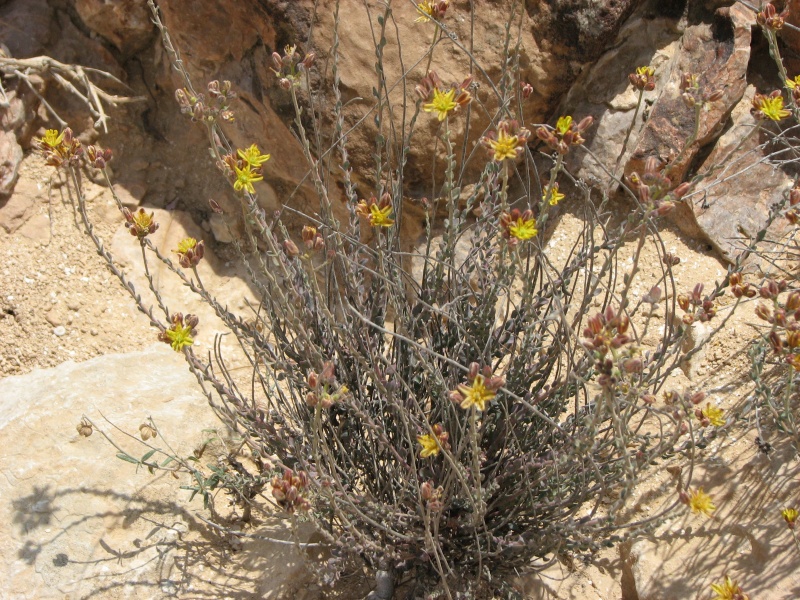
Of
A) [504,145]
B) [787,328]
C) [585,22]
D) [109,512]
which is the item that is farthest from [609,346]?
[585,22]

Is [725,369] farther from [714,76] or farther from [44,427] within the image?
[44,427]

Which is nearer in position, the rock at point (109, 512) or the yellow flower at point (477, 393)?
the yellow flower at point (477, 393)

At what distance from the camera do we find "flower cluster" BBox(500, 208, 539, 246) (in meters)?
1.55

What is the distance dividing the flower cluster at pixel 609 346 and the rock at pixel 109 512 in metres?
1.33

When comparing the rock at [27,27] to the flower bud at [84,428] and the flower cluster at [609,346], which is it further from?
the flower cluster at [609,346]

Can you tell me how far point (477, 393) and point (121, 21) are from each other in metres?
3.12

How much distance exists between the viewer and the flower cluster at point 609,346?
1363 millimetres

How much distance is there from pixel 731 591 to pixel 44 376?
242 cm

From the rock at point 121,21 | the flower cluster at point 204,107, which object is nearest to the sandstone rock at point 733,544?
the flower cluster at point 204,107

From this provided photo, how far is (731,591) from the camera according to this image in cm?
170

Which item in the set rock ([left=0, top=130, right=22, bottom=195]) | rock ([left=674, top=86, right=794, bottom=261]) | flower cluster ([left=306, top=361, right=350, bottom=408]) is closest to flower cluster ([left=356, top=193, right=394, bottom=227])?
flower cluster ([left=306, top=361, right=350, bottom=408])

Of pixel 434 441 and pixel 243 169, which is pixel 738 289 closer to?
pixel 434 441

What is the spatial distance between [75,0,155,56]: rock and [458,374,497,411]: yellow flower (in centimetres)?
287

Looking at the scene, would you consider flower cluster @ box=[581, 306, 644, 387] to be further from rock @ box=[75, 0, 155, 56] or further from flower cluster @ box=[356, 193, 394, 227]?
rock @ box=[75, 0, 155, 56]
